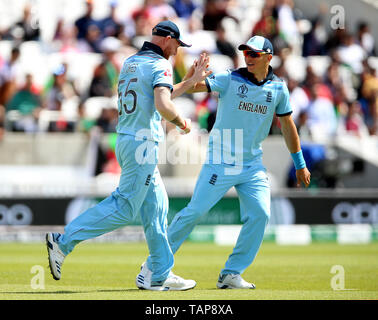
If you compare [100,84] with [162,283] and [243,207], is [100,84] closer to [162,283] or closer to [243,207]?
[243,207]

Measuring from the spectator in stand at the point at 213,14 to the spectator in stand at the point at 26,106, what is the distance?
→ 533cm

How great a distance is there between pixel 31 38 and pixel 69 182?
4899mm

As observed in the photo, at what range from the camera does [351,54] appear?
21.9 metres

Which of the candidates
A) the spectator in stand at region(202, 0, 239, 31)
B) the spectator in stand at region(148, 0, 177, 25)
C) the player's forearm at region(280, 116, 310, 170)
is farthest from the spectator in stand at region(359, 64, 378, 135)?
the player's forearm at region(280, 116, 310, 170)

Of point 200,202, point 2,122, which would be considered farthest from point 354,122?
point 200,202

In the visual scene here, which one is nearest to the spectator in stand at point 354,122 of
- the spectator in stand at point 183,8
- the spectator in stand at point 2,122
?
the spectator in stand at point 183,8

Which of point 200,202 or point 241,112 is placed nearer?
point 200,202

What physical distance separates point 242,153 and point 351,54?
44.9 ft

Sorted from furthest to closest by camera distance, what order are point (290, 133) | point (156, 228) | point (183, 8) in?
point (183, 8) < point (290, 133) < point (156, 228)

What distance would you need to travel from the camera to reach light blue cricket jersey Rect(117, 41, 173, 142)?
8.20m

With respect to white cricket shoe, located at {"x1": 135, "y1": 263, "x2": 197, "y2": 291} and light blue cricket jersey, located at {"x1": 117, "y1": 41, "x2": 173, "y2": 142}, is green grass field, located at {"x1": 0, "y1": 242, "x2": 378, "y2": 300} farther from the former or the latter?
light blue cricket jersey, located at {"x1": 117, "y1": 41, "x2": 173, "y2": 142}

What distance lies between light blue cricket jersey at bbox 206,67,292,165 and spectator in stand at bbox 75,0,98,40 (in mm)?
11601

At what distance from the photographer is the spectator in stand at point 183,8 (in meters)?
21.5

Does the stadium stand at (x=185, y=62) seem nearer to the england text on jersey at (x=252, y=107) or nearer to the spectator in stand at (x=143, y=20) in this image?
the spectator in stand at (x=143, y=20)
